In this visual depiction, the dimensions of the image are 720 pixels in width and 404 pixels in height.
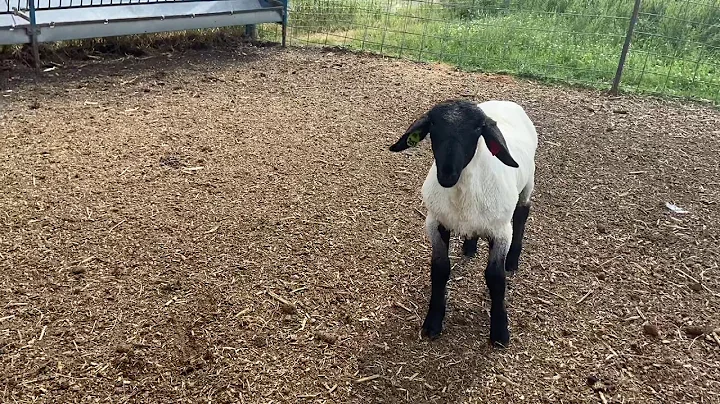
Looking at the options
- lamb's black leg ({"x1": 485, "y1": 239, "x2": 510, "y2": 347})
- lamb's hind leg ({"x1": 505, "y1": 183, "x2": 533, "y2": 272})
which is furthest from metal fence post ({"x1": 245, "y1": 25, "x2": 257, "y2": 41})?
lamb's black leg ({"x1": 485, "y1": 239, "x2": 510, "y2": 347})

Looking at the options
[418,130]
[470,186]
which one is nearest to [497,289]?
[470,186]

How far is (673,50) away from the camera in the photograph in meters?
9.43

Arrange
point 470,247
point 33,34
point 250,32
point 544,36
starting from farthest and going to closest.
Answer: point 250,32, point 544,36, point 33,34, point 470,247

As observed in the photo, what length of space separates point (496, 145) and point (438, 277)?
35.8 inches

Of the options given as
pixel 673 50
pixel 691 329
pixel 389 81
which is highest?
pixel 673 50

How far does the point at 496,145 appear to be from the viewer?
3.36 m

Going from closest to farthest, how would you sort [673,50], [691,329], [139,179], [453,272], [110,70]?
1. [691,329]
2. [453,272]
3. [139,179]
4. [110,70]
5. [673,50]

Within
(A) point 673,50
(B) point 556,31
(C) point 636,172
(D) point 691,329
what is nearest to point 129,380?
(D) point 691,329

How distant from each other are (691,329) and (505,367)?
4.47 feet

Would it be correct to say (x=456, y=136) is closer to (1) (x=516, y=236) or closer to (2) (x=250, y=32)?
(1) (x=516, y=236)

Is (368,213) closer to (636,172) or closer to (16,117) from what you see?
(636,172)

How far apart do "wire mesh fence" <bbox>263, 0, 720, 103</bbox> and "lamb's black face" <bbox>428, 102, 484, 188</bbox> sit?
6.15m

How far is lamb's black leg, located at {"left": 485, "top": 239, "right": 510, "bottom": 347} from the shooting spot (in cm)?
370

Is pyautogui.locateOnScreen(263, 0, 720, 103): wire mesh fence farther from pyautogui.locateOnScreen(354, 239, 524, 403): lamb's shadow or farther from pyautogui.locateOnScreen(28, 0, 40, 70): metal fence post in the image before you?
pyautogui.locateOnScreen(354, 239, 524, 403): lamb's shadow
